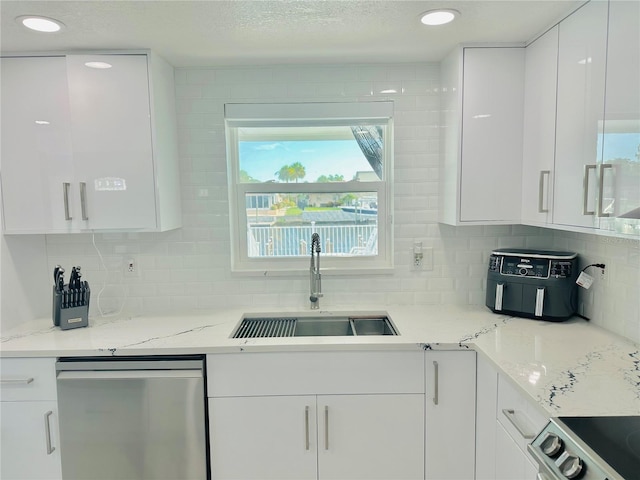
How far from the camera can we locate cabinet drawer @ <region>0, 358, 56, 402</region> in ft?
5.97

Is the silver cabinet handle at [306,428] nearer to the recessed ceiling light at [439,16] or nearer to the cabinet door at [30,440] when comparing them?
the cabinet door at [30,440]

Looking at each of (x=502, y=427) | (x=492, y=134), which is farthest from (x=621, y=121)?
(x=502, y=427)

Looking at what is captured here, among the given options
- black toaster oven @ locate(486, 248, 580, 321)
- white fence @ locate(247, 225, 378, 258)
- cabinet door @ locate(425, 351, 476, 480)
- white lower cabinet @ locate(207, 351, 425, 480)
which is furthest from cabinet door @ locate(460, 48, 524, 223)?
white lower cabinet @ locate(207, 351, 425, 480)

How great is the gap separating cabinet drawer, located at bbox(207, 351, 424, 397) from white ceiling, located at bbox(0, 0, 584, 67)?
142cm

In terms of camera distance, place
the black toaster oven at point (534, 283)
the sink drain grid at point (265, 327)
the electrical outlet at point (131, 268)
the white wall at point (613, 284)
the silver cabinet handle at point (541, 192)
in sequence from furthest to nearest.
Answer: the electrical outlet at point (131, 268) < the sink drain grid at point (265, 327) < the black toaster oven at point (534, 283) < the silver cabinet handle at point (541, 192) < the white wall at point (613, 284)

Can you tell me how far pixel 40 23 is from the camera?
5.55ft

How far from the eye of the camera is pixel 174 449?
1.85 metres

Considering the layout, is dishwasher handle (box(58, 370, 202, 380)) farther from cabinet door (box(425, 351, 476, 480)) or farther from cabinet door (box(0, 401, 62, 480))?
cabinet door (box(425, 351, 476, 480))

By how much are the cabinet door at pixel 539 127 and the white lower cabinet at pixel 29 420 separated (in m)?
2.30

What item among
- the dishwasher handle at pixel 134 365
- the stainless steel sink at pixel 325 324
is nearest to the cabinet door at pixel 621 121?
the stainless steel sink at pixel 325 324

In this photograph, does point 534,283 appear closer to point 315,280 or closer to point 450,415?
point 450,415

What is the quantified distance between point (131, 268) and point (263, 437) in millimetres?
1228

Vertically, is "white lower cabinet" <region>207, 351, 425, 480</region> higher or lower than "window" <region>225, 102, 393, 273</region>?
lower

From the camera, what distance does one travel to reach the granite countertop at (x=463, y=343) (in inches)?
52.7
